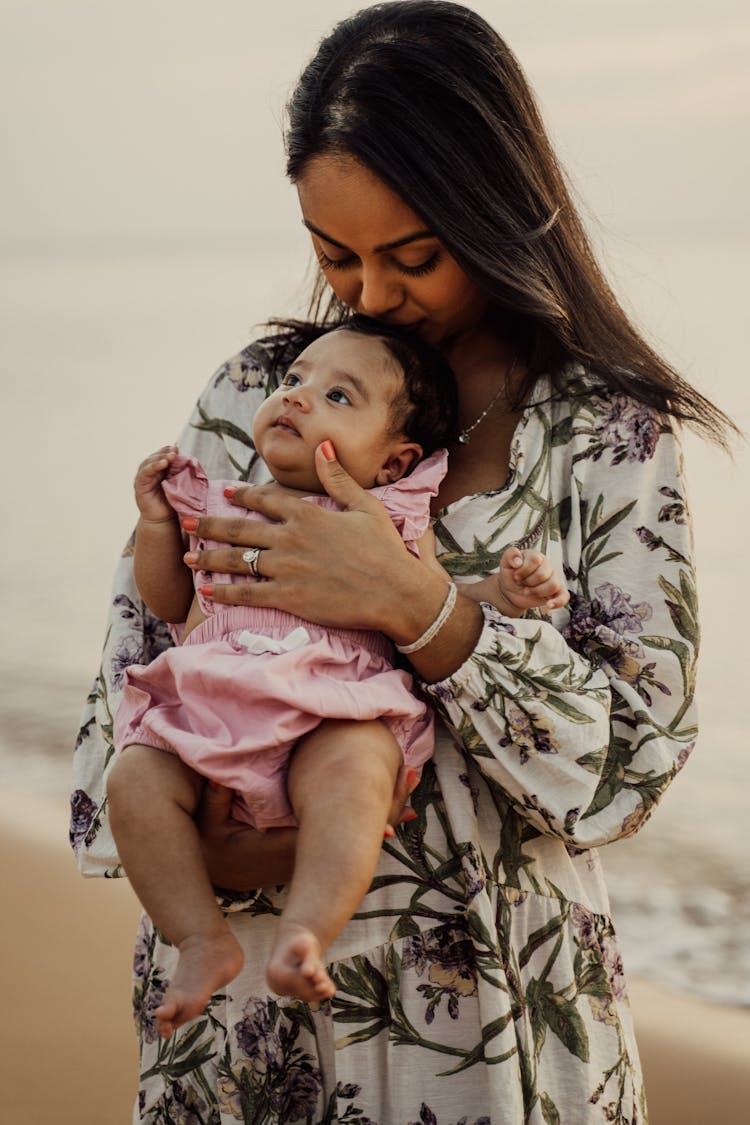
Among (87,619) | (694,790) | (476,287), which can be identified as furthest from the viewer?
(87,619)

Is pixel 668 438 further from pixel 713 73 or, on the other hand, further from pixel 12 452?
pixel 713 73

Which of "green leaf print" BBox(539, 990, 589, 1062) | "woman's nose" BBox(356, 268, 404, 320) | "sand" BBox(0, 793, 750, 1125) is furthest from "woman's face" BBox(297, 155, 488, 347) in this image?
"sand" BBox(0, 793, 750, 1125)

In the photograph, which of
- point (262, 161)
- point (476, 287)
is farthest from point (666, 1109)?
point (262, 161)

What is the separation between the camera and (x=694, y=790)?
15.7 ft

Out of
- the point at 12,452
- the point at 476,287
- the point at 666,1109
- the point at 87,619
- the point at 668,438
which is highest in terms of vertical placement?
the point at 12,452

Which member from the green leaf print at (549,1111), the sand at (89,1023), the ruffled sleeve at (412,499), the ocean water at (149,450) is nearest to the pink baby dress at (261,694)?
the ruffled sleeve at (412,499)

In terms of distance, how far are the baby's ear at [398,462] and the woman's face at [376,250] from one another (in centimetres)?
20

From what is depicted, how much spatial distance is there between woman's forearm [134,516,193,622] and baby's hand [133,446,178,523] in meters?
0.01

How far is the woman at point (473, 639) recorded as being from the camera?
174 centimetres

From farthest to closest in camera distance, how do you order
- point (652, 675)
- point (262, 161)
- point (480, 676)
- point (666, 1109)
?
point (262, 161)
point (666, 1109)
point (652, 675)
point (480, 676)

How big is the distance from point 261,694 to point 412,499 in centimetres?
38

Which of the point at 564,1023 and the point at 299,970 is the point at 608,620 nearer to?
the point at 564,1023

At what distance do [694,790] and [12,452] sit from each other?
5394mm

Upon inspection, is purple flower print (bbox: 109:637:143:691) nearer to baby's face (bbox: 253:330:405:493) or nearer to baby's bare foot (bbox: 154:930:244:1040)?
baby's face (bbox: 253:330:405:493)
